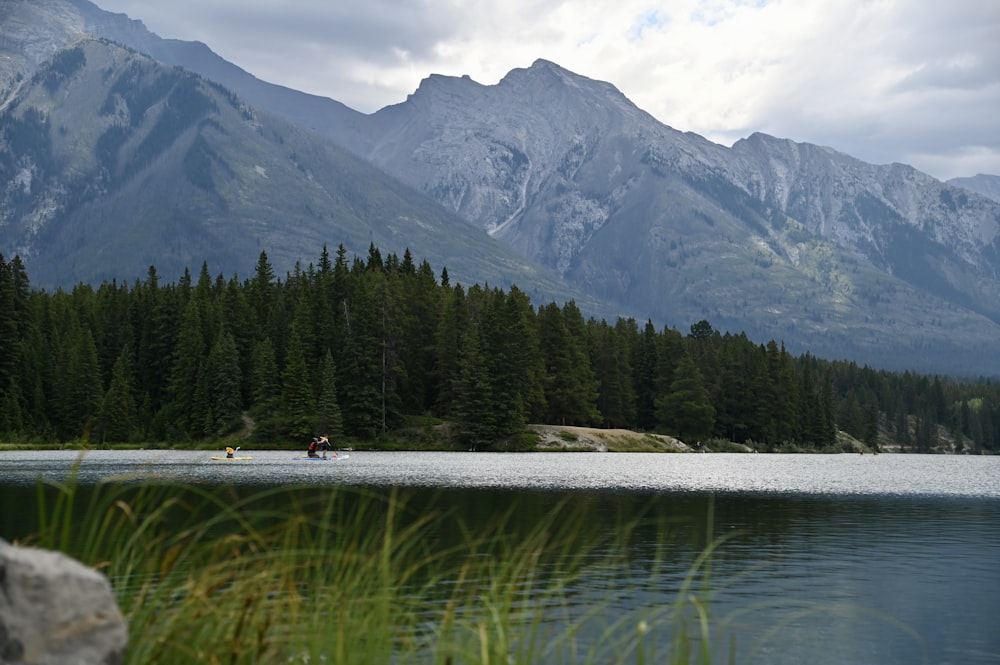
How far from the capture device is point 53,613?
23.2 feet

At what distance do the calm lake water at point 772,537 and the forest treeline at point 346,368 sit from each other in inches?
1219

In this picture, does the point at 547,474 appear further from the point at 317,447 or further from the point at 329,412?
the point at 329,412

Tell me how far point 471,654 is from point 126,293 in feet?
523

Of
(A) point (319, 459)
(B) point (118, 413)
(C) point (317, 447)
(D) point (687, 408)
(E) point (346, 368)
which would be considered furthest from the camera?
(D) point (687, 408)

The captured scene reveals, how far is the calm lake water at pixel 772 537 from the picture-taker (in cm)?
2306

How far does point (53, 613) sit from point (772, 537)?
3848 cm

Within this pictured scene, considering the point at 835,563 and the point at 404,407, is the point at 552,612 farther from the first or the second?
the point at 404,407

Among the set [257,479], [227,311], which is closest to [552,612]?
[257,479]

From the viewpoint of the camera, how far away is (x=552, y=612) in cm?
2411

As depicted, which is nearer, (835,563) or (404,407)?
(835,563)

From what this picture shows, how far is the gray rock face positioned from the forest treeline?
387ft

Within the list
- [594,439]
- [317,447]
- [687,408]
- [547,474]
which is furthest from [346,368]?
[547,474]

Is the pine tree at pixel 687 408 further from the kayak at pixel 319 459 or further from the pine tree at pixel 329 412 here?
the kayak at pixel 319 459

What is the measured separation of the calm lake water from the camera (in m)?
23.1
